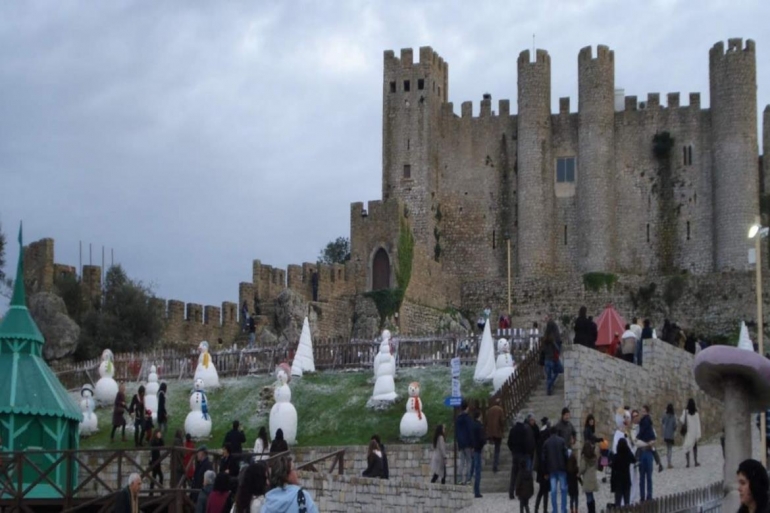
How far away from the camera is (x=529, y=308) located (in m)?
60.2

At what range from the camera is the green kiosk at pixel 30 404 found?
30016mm

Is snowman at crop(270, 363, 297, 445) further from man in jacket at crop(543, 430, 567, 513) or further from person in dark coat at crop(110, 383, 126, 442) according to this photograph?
man in jacket at crop(543, 430, 567, 513)

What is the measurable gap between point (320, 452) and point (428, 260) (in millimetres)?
30992

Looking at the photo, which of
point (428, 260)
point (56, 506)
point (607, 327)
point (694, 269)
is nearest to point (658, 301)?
point (694, 269)

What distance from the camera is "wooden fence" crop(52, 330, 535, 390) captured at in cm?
3797

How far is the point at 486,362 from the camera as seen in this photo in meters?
34.8

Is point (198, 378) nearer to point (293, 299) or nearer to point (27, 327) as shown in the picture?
point (27, 327)

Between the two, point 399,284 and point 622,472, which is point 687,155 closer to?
point 399,284

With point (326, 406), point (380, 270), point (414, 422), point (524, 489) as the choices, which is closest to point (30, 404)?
point (414, 422)

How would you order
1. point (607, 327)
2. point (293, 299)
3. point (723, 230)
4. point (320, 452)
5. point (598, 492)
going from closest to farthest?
point (598, 492) < point (320, 452) < point (607, 327) < point (293, 299) < point (723, 230)

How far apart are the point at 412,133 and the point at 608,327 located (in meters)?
28.5

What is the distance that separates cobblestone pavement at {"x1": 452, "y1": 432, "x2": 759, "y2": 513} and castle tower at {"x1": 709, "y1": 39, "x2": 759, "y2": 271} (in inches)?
1149

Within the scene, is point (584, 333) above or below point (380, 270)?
below

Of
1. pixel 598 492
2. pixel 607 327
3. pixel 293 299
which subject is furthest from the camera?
pixel 293 299
